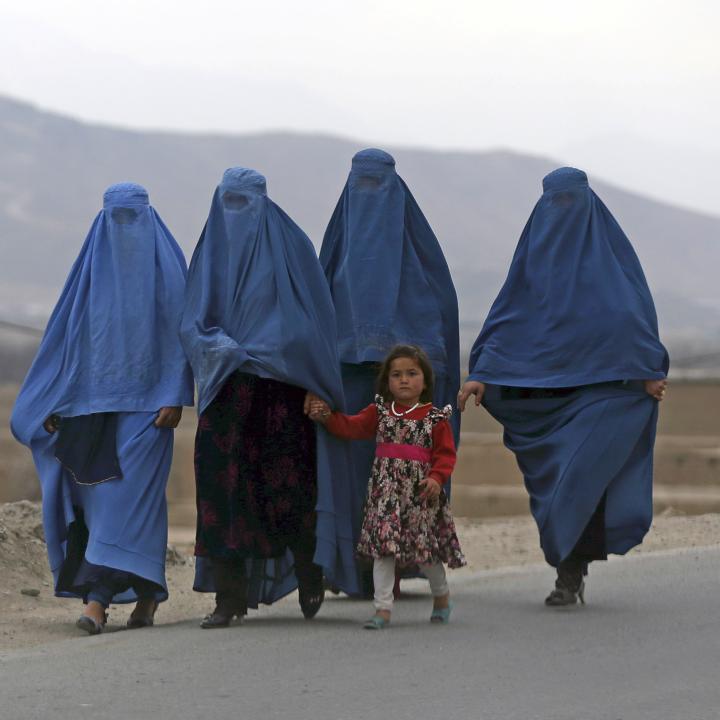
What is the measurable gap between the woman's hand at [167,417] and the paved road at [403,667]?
2.35 feet

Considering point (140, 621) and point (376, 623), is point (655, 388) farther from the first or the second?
point (140, 621)

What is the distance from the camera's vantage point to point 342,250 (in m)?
6.46

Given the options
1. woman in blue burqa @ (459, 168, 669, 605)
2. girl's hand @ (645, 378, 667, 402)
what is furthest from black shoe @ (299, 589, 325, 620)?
girl's hand @ (645, 378, 667, 402)

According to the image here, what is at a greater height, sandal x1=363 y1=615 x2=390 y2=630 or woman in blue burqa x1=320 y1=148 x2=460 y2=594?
woman in blue burqa x1=320 y1=148 x2=460 y2=594

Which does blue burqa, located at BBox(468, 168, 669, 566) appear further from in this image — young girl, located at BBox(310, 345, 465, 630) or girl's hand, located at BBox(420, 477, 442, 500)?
girl's hand, located at BBox(420, 477, 442, 500)

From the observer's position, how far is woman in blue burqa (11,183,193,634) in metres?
5.90

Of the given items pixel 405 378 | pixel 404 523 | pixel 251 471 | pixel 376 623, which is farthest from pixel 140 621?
pixel 405 378

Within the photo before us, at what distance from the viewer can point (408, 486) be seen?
5.53 metres

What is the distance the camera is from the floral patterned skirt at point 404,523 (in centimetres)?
547

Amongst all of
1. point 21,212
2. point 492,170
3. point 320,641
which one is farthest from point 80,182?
point 320,641

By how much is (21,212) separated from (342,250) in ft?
408

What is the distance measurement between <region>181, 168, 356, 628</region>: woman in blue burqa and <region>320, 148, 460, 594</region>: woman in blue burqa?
500 millimetres

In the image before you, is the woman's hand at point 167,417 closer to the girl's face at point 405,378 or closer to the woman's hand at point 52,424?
the woman's hand at point 52,424

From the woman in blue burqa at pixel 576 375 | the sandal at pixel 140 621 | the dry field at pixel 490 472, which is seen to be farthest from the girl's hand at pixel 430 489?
the dry field at pixel 490 472
